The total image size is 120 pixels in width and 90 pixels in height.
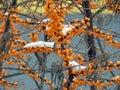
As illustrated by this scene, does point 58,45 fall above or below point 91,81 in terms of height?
above

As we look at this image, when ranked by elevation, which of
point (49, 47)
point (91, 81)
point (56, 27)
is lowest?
point (91, 81)

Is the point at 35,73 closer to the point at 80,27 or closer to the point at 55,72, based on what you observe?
the point at 80,27

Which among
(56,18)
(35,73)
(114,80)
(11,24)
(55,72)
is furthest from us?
(11,24)

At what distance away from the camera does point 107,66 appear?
372cm

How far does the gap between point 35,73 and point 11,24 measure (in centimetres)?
126

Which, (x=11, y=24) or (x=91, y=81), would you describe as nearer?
(x=91, y=81)

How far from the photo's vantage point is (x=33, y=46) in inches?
138

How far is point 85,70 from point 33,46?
0.60m

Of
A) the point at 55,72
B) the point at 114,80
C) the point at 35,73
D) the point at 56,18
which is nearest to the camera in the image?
the point at 55,72


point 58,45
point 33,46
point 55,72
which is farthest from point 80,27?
point 55,72

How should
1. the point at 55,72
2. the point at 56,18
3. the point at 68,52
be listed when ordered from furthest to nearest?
1. the point at 68,52
2. the point at 56,18
3. the point at 55,72

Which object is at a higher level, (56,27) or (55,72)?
(56,27)

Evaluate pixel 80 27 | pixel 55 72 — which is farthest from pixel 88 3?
pixel 55 72

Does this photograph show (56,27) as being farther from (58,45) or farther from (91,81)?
(91,81)
